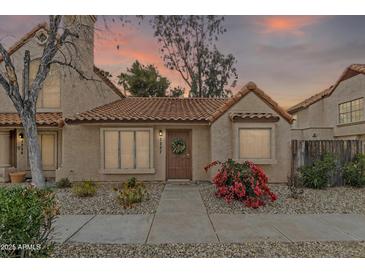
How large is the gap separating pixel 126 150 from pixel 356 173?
29.6ft

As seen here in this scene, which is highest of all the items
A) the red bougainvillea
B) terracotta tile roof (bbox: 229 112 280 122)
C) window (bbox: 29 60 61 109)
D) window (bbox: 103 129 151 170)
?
window (bbox: 29 60 61 109)

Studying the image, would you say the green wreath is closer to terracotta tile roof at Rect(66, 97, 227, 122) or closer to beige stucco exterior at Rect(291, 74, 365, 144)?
terracotta tile roof at Rect(66, 97, 227, 122)

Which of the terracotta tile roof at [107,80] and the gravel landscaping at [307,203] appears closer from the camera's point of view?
the gravel landscaping at [307,203]

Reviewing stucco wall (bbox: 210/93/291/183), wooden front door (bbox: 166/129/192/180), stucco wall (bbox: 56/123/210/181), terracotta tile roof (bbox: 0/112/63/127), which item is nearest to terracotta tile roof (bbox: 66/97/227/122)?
stucco wall (bbox: 56/123/210/181)

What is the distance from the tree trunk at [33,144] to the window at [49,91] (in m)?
3.71

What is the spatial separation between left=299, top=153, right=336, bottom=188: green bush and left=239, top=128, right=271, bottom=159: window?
1.43m

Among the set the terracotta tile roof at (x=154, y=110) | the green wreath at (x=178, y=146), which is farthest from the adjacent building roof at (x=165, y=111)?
the green wreath at (x=178, y=146)

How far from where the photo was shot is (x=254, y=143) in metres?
9.50

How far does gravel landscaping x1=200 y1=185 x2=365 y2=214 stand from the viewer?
6.42 metres

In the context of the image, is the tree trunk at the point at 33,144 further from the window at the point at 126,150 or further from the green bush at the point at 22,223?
the green bush at the point at 22,223

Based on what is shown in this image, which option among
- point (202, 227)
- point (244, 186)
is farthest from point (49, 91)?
point (202, 227)

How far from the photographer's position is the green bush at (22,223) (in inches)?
131

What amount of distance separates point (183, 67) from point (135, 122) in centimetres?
901

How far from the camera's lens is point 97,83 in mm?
11094
